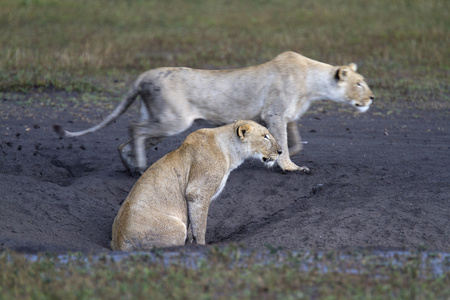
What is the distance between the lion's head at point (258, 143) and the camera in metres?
6.70

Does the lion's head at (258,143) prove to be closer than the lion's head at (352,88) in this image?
Yes

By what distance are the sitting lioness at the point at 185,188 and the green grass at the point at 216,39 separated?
6179mm

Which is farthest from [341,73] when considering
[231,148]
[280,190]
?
[231,148]

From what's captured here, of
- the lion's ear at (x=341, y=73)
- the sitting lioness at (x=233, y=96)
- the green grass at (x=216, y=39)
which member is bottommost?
the green grass at (x=216, y=39)

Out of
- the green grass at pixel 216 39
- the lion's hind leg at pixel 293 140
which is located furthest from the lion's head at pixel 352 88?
the green grass at pixel 216 39

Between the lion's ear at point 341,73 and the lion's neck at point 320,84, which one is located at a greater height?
the lion's ear at point 341,73

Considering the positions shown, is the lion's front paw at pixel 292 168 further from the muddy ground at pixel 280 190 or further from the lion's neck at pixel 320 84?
the lion's neck at pixel 320 84

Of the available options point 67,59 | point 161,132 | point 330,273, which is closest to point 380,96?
point 161,132

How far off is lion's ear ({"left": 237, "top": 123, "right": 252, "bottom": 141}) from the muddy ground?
3.49 feet

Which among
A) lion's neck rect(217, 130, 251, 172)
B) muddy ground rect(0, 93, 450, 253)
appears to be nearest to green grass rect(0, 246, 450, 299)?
muddy ground rect(0, 93, 450, 253)

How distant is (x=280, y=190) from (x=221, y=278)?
3.51 meters

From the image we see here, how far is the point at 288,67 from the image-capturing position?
845 cm

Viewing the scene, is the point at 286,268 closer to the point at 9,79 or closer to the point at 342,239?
the point at 342,239

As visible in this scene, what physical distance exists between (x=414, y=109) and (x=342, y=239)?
5.60m
